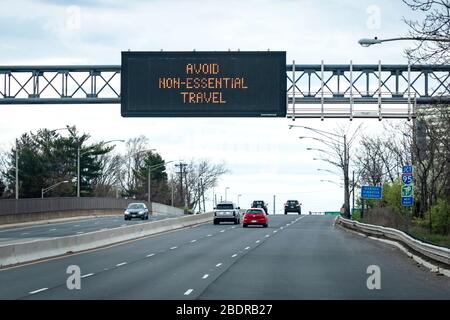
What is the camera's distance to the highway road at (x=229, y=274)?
20609mm

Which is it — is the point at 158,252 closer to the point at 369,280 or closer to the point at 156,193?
the point at 369,280

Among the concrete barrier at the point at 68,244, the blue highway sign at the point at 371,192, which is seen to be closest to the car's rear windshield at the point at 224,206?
the concrete barrier at the point at 68,244

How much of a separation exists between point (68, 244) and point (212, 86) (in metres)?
8.92

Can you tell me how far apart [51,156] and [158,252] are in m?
86.2

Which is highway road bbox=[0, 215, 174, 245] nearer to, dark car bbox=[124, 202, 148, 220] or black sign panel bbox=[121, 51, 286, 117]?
dark car bbox=[124, 202, 148, 220]

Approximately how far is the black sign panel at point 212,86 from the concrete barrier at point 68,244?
630 centimetres

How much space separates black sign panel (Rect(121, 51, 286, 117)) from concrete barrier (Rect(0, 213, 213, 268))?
248 inches

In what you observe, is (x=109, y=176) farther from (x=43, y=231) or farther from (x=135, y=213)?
(x=43, y=231)

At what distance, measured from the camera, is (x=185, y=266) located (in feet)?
97.4

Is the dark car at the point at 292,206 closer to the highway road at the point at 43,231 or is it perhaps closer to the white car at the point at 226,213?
the white car at the point at 226,213

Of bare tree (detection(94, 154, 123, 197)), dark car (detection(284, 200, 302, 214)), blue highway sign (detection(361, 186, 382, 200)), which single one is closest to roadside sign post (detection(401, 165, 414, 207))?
blue highway sign (detection(361, 186, 382, 200))

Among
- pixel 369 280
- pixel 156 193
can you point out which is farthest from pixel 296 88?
pixel 156 193

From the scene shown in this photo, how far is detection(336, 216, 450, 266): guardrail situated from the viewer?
27431 millimetres

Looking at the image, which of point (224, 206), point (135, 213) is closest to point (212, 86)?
point (224, 206)
